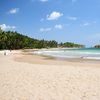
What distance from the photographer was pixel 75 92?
725 cm

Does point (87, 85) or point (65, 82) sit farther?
point (65, 82)

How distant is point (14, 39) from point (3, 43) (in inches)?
285

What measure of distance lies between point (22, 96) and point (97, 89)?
2.75m

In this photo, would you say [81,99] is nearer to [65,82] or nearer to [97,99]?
[97,99]

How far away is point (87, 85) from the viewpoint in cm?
827

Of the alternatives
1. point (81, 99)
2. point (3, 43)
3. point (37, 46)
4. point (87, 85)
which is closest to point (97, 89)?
point (87, 85)

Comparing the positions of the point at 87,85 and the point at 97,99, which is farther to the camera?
the point at 87,85

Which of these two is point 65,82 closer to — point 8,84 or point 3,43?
point 8,84

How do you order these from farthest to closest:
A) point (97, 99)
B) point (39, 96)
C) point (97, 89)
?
point (97, 89)
point (39, 96)
point (97, 99)

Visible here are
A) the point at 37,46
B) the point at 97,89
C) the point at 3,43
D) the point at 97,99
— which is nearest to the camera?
the point at 97,99

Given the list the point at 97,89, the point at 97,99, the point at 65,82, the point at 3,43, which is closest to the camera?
the point at 97,99

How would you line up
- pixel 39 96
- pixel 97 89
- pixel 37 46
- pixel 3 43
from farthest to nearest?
pixel 37 46
pixel 3 43
pixel 97 89
pixel 39 96

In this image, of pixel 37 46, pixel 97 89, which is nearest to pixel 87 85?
pixel 97 89

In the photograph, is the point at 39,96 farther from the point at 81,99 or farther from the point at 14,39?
the point at 14,39
